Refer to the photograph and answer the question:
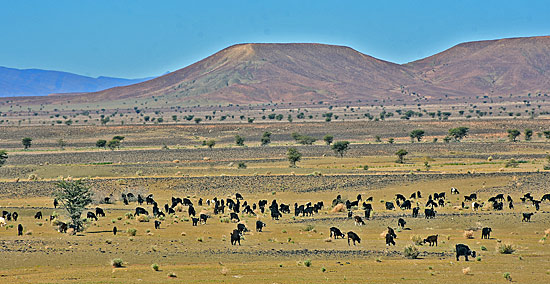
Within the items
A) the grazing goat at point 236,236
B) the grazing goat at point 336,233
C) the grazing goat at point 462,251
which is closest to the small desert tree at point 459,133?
the grazing goat at point 336,233

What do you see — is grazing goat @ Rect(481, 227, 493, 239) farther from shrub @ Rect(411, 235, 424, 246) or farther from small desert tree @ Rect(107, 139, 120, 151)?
small desert tree @ Rect(107, 139, 120, 151)

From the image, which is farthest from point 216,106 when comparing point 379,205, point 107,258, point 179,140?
point 107,258

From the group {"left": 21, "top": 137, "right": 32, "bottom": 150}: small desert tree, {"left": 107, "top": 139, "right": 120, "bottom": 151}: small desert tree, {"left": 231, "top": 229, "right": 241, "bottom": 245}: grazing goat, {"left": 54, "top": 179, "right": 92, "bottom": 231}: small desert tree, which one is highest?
{"left": 21, "top": 137, "right": 32, "bottom": 150}: small desert tree

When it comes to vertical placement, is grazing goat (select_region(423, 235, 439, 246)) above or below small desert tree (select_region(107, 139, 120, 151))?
below

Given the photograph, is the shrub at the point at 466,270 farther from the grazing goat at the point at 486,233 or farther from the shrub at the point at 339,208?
the shrub at the point at 339,208

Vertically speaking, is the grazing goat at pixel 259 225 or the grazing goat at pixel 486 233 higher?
the grazing goat at pixel 259 225

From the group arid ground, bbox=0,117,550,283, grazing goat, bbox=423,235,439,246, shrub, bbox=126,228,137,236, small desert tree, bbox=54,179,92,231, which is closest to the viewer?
arid ground, bbox=0,117,550,283

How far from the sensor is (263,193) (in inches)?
1804

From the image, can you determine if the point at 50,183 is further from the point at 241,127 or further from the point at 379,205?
the point at 241,127

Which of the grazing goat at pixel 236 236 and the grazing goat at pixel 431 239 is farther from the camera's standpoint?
A: the grazing goat at pixel 236 236

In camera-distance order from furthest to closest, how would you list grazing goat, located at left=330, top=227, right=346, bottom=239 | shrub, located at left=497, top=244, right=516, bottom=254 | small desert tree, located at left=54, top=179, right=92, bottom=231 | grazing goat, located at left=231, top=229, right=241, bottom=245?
small desert tree, located at left=54, top=179, right=92, bottom=231
grazing goat, located at left=330, top=227, right=346, bottom=239
grazing goat, located at left=231, top=229, right=241, bottom=245
shrub, located at left=497, top=244, right=516, bottom=254

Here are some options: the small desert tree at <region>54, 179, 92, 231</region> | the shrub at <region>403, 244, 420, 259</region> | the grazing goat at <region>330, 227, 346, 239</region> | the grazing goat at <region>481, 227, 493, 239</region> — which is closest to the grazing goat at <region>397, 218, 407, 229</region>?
the grazing goat at <region>330, 227, 346, 239</region>

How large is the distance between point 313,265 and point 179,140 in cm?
7443

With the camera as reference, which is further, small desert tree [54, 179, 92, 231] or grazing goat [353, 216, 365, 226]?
grazing goat [353, 216, 365, 226]
